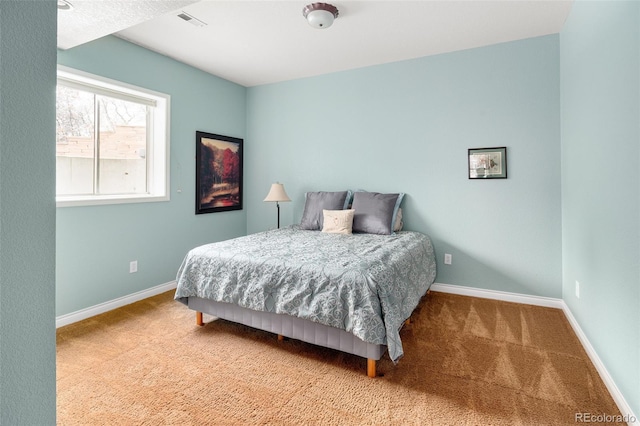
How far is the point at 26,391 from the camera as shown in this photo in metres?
0.82

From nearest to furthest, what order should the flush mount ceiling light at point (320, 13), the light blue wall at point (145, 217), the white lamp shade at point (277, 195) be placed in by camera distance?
the flush mount ceiling light at point (320, 13)
the light blue wall at point (145, 217)
the white lamp shade at point (277, 195)

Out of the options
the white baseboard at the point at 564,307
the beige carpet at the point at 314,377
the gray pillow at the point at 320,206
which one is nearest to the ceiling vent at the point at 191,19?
the gray pillow at the point at 320,206

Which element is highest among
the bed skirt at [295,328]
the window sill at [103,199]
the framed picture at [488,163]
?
the framed picture at [488,163]

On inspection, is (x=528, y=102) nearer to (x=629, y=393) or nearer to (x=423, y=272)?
(x=423, y=272)

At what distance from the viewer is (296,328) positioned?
2.28 metres

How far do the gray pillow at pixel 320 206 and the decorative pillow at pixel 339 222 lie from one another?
0.17m

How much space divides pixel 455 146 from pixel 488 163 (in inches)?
15.0

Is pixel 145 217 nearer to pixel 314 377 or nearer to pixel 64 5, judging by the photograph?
pixel 64 5

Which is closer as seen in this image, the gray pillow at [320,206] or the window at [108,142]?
the window at [108,142]

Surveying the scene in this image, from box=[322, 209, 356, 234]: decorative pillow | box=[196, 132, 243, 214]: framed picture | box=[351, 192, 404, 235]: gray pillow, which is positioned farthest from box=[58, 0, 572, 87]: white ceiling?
box=[322, 209, 356, 234]: decorative pillow

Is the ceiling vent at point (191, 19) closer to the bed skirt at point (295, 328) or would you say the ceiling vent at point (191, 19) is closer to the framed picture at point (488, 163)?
the bed skirt at point (295, 328)

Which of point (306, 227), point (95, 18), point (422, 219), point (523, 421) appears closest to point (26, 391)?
point (523, 421)

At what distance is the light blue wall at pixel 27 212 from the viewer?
2.56 ft

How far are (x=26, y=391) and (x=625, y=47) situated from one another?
2.81 metres
